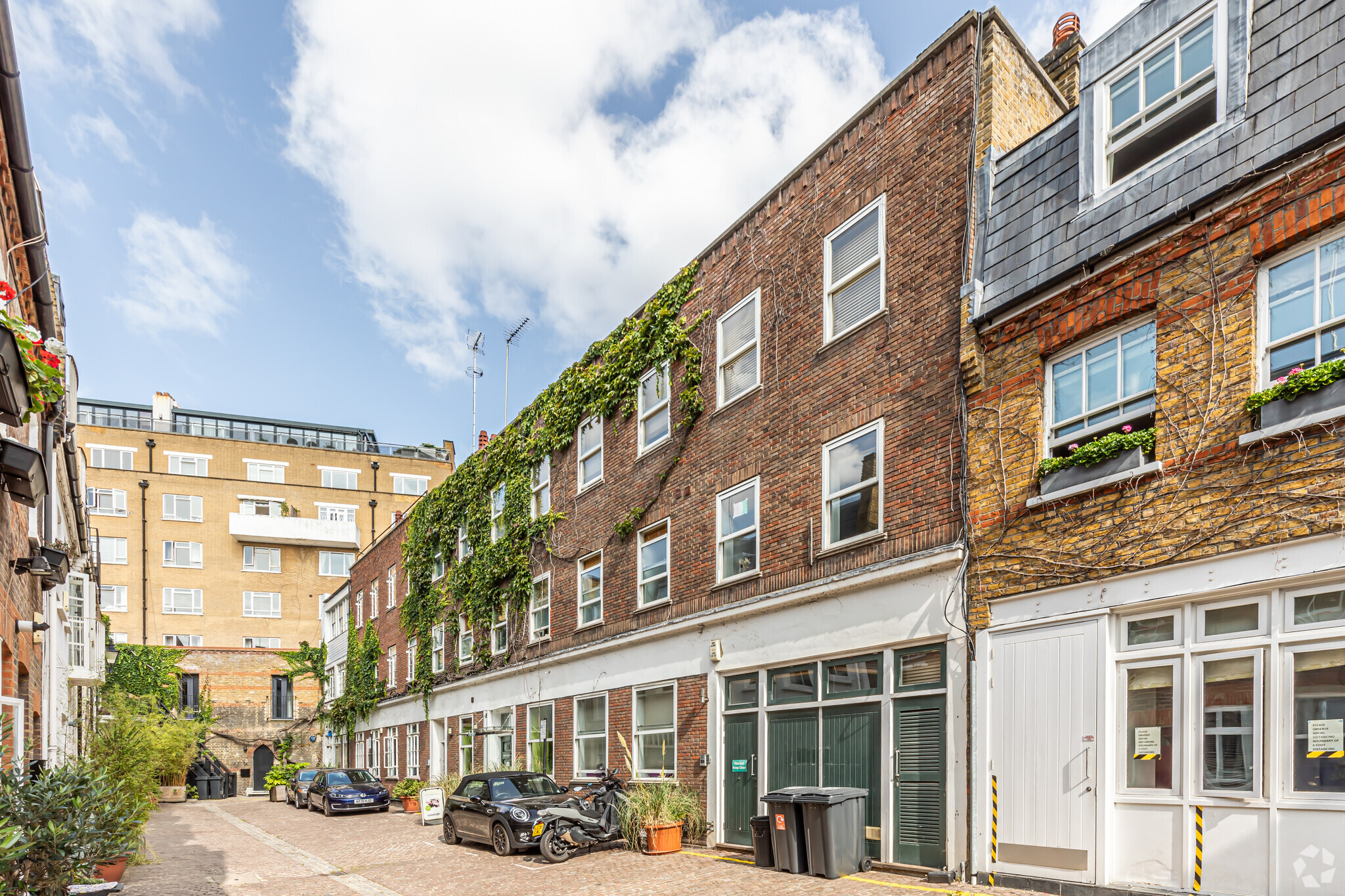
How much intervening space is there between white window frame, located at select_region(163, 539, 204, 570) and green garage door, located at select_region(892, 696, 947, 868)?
49.6 metres

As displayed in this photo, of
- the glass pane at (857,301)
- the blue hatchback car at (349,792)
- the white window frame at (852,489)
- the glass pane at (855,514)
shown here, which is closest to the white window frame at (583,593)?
the white window frame at (852,489)

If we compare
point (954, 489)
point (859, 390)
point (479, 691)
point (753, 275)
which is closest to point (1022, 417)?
point (954, 489)

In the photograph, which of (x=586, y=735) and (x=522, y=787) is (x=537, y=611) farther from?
(x=522, y=787)

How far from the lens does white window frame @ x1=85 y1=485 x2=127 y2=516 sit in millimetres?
49844

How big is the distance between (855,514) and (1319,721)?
6079 millimetres

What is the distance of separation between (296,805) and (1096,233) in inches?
1198

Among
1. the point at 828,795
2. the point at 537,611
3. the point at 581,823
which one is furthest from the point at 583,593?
the point at 828,795

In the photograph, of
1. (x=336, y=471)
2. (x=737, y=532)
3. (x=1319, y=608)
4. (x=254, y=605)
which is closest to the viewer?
(x=1319, y=608)

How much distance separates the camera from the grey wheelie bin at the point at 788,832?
11.5m

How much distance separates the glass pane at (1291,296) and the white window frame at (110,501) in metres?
54.6

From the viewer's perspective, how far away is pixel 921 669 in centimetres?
1119

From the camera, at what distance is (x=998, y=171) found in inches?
439

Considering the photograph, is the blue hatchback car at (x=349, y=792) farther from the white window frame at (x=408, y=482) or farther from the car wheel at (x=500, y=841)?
the white window frame at (x=408, y=482)

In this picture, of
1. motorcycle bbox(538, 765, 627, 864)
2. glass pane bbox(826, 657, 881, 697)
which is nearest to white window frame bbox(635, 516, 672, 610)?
motorcycle bbox(538, 765, 627, 864)
